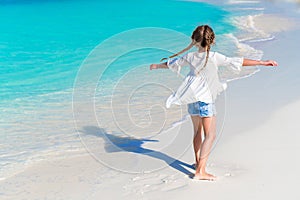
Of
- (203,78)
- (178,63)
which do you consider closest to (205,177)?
(203,78)

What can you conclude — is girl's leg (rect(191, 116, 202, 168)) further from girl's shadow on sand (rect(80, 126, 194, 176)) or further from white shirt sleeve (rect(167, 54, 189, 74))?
white shirt sleeve (rect(167, 54, 189, 74))

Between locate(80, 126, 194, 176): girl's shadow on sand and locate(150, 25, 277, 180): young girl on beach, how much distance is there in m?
0.44

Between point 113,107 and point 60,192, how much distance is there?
7.82ft

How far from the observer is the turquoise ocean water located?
549cm

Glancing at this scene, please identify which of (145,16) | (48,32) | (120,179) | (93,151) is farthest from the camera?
(145,16)

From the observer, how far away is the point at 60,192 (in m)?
4.05

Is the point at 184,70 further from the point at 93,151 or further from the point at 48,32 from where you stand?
the point at 48,32

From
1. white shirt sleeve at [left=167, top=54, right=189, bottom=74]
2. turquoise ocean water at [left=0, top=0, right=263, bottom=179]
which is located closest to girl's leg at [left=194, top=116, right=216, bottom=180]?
white shirt sleeve at [left=167, top=54, right=189, bottom=74]

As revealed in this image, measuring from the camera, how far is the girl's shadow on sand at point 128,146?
14.6 ft

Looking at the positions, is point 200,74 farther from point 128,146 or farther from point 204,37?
point 128,146

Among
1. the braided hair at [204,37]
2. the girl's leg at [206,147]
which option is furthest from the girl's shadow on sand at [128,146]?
the braided hair at [204,37]

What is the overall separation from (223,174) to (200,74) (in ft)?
2.85

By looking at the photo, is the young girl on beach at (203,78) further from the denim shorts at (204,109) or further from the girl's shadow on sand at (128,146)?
the girl's shadow on sand at (128,146)

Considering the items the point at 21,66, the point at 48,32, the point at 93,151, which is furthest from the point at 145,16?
the point at 93,151
